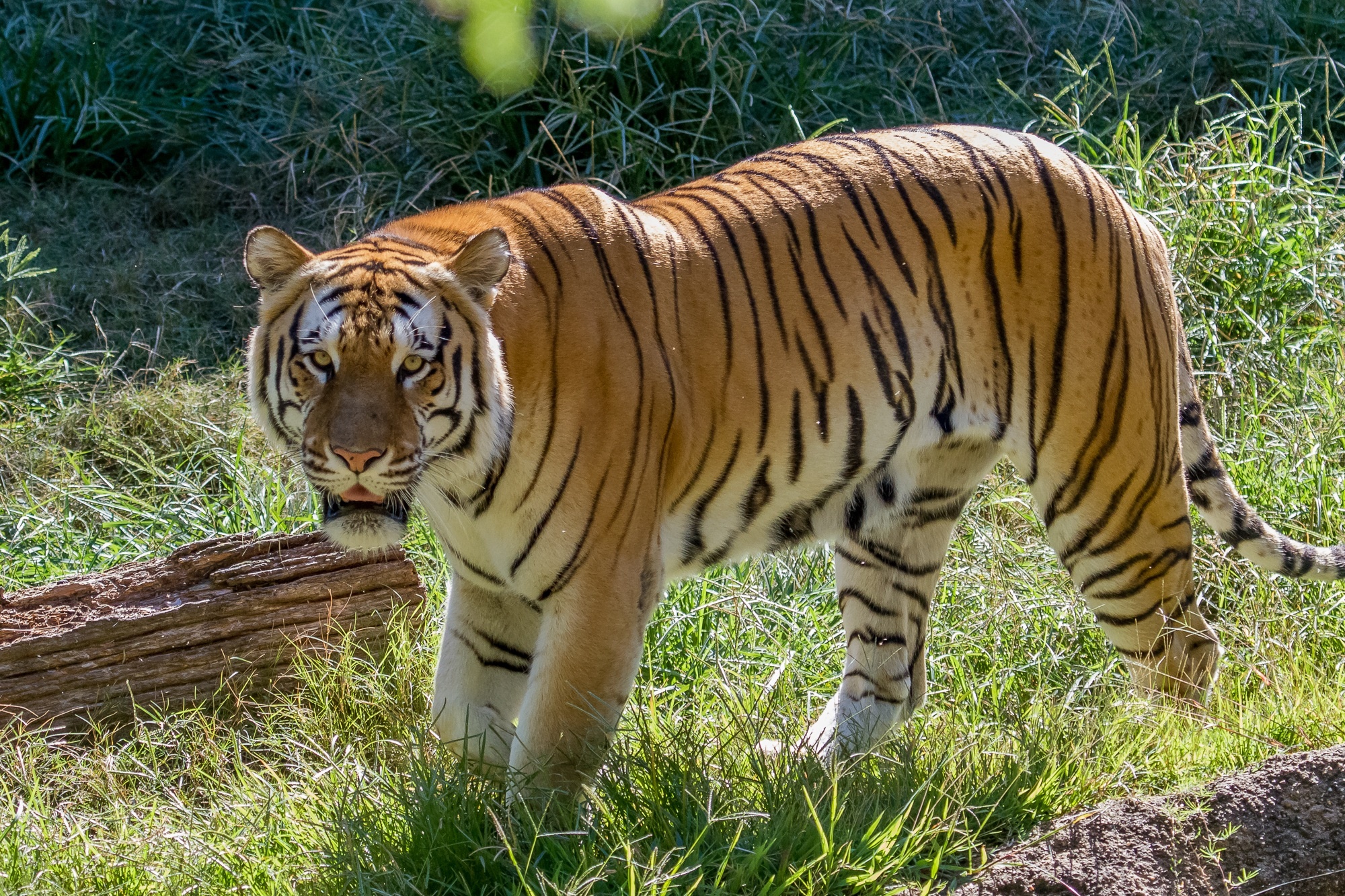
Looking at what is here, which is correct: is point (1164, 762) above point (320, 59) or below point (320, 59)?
below

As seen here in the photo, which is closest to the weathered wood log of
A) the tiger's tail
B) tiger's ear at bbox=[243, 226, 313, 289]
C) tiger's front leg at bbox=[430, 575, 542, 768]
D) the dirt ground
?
tiger's front leg at bbox=[430, 575, 542, 768]

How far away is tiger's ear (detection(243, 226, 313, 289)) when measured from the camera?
112 inches

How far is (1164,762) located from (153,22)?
6.89m

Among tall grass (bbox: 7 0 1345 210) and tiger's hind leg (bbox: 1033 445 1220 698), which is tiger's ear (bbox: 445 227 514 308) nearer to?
tiger's hind leg (bbox: 1033 445 1220 698)

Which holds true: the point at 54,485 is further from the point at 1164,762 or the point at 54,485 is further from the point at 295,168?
the point at 1164,762

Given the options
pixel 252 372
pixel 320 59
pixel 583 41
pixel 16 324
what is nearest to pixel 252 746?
pixel 252 372

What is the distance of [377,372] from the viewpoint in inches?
108

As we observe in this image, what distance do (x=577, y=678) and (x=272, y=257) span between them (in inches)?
41.0

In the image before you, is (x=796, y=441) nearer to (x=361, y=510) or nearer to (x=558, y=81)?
(x=361, y=510)

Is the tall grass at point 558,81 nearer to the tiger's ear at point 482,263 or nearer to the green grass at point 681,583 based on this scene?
the green grass at point 681,583

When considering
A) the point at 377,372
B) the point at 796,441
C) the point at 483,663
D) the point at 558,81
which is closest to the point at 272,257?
the point at 377,372

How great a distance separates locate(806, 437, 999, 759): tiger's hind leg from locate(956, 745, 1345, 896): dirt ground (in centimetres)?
94

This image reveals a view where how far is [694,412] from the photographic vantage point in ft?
10.6

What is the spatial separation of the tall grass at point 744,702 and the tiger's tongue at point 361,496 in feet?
1.71
